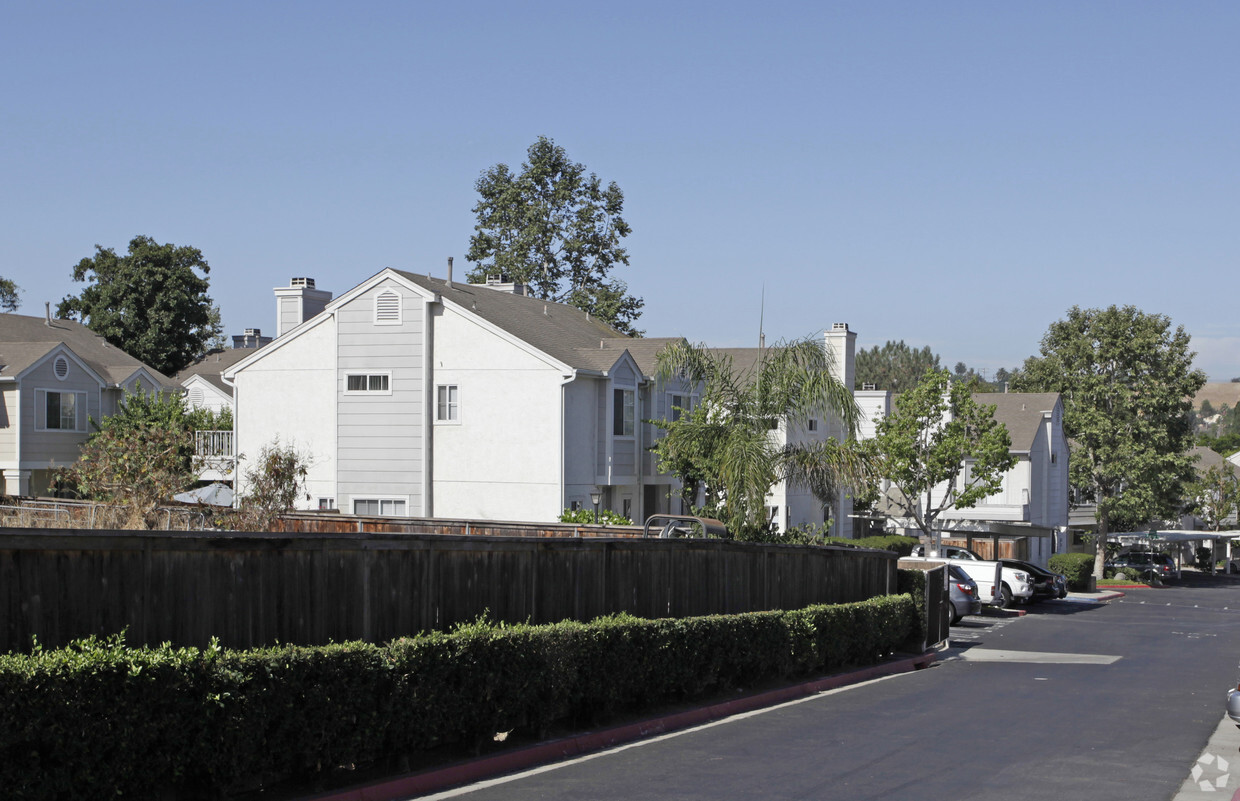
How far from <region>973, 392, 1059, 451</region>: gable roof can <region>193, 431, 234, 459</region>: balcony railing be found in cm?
3379

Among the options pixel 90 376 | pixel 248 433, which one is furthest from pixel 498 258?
pixel 248 433

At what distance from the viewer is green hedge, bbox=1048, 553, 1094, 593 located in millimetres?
47594

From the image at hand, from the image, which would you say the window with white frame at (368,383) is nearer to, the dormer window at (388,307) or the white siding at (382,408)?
the white siding at (382,408)

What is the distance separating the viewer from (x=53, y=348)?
40.4 meters

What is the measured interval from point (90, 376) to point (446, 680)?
35276 millimetres

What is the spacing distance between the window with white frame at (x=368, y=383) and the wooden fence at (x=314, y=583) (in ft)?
59.3

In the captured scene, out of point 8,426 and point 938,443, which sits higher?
point 8,426

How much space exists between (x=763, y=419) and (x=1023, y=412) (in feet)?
133

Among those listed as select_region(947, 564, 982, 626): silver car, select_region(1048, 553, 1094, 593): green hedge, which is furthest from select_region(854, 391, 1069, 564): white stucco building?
select_region(947, 564, 982, 626): silver car

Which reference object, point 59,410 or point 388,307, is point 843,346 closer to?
point 388,307

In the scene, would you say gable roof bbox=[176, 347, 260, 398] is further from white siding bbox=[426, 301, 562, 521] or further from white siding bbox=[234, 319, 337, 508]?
white siding bbox=[426, 301, 562, 521]

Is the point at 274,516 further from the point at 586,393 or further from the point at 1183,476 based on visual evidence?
the point at 1183,476

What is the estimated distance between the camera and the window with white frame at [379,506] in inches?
1314

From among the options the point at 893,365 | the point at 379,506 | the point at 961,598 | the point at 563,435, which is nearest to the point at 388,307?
the point at 379,506
